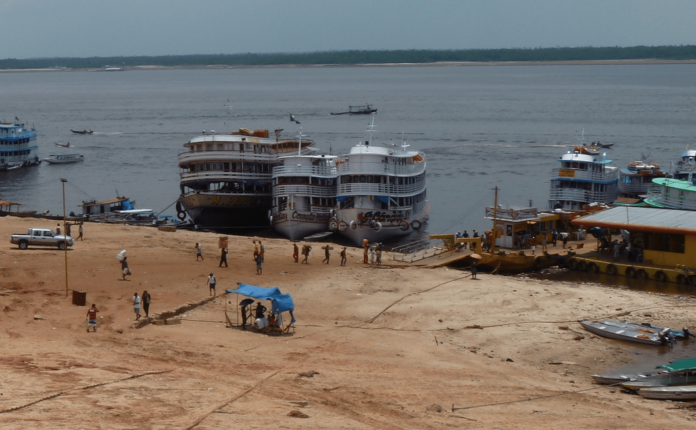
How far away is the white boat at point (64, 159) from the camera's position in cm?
10688

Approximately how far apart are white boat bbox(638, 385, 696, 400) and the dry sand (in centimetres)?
42

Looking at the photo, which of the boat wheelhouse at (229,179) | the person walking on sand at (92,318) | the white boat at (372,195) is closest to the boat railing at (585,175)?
the white boat at (372,195)

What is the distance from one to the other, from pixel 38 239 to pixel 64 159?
224ft

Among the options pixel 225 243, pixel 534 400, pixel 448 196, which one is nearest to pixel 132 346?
pixel 534 400

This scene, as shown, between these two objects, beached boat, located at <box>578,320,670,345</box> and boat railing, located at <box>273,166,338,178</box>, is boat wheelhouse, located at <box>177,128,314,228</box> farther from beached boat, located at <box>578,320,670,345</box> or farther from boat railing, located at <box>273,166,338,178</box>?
beached boat, located at <box>578,320,670,345</box>

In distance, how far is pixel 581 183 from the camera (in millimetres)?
62156

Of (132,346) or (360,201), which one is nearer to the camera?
(132,346)

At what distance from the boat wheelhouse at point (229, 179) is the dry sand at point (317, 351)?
17872 millimetres

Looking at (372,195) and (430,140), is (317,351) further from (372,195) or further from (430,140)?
(430,140)

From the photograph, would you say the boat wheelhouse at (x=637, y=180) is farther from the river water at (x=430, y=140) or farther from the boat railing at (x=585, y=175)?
the river water at (x=430, y=140)

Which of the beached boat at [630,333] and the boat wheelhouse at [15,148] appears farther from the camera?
the boat wheelhouse at [15,148]

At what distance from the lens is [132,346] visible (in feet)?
91.9

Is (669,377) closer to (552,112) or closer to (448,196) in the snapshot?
(448,196)

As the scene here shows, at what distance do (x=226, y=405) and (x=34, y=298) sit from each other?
13.9 metres
